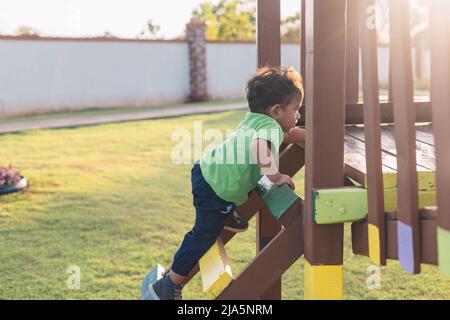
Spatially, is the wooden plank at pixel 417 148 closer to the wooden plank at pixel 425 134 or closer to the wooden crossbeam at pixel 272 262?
the wooden plank at pixel 425 134

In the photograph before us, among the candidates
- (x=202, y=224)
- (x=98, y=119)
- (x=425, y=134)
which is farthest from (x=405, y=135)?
(x=98, y=119)

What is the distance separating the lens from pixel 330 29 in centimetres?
169

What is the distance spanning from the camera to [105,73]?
641 inches

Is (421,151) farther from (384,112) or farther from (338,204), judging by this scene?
(384,112)

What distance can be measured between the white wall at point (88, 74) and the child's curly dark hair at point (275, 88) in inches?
539

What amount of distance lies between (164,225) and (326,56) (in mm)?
3559

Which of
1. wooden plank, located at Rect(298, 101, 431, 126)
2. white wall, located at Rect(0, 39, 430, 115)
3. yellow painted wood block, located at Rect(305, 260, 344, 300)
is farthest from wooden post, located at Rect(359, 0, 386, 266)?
white wall, located at Rect(0, 39, 430, 115)

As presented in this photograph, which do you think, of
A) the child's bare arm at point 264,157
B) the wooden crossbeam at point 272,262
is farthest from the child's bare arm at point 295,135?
the wooden crossbeam at point 272,262

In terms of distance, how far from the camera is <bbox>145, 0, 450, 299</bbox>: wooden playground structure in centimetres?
147

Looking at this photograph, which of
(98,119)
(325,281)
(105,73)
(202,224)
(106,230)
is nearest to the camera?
(325,281)

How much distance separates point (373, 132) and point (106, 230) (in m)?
3.64

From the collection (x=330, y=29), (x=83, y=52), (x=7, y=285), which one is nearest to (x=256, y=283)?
(x=330, y=29)

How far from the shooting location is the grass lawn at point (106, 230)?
3.81 m

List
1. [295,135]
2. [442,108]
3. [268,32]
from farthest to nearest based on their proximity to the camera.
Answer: [268,32]
[295,135]
[442,108]
